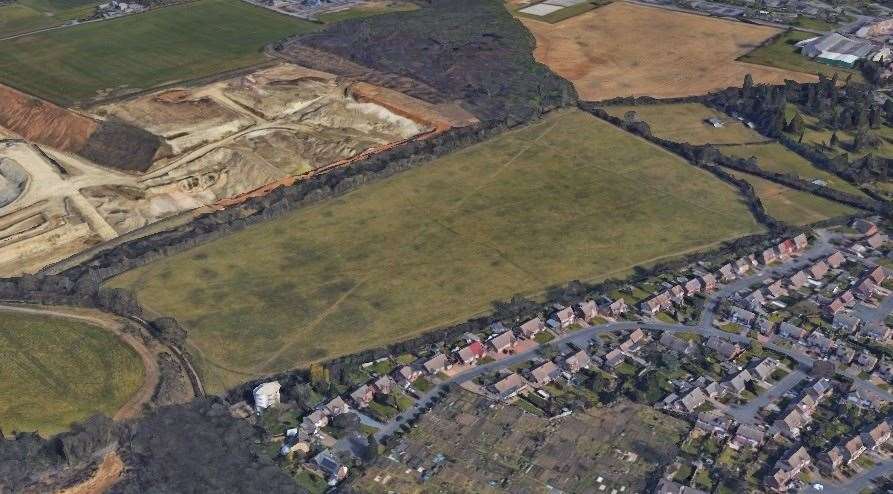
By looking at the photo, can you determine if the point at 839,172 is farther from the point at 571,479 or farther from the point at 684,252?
the point at 571,479

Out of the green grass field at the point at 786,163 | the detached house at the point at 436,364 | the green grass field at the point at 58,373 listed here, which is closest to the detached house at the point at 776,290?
the green grass field at the point at 786,163

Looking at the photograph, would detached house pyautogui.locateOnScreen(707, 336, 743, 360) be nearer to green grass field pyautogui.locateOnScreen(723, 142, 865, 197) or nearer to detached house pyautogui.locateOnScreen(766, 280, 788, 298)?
detached house pyautogui.locateOnScreen(766, 280, 788, 298)

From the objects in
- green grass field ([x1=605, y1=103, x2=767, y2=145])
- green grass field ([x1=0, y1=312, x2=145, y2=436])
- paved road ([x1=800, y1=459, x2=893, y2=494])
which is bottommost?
paved road ([x1=800, y1=459, x2=893, y2=494])

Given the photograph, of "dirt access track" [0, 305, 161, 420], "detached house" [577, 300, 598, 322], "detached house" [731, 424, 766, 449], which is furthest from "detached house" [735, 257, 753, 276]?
"dirt access track" [0, 305, 161, 420]

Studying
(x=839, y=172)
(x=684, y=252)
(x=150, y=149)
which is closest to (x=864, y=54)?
(x=839, y=172)

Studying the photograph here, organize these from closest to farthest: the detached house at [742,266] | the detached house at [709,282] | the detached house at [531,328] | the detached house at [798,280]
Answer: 1. the detached house at [531,328]
2. the detached house at [709,282]
3. the detached house at [798,280]
4. the detached house at [742,266]

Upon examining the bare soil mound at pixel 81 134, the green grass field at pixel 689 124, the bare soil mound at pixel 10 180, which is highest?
the bare soil mound at pixel 81 134

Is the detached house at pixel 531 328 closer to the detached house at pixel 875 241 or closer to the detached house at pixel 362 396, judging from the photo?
the detached house at pixel 362 396
